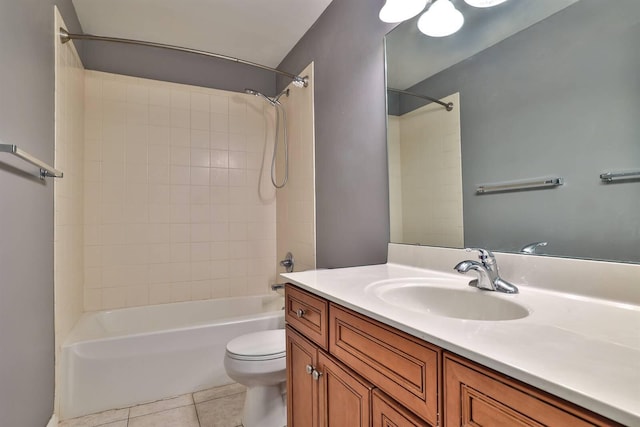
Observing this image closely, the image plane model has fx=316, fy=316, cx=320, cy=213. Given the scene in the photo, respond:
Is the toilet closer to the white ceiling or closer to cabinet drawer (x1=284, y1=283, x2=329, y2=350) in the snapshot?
cabinet drawer (x1=284, y1=283, x2=329, y2=350)

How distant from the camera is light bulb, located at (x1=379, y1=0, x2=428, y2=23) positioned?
135 cm

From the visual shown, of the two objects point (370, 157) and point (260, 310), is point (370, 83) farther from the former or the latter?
point (260, 310)

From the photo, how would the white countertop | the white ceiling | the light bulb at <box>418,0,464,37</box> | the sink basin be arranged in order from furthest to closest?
the white ceiling → the light bulb at <box>418,0,464,37</box> → the sink basin → the white countertop

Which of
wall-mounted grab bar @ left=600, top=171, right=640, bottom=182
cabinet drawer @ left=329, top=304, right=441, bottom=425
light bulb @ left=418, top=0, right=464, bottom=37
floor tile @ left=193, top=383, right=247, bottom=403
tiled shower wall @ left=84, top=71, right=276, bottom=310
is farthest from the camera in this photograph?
tiled shower wall @ left=84, top=71, right=276, bottom=310

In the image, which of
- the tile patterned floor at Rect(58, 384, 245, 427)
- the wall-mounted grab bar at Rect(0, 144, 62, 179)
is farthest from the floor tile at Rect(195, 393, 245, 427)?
the wall-mounted grab bar at Rect(0, 144, 62, 179)

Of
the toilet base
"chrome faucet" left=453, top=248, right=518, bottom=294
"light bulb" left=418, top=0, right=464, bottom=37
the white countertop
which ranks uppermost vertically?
"light bulb" left=418, top=0, right=464, bottom=37

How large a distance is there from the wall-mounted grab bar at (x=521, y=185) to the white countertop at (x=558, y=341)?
320 mm

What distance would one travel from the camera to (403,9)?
1.36 meters

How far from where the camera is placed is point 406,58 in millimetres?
1491

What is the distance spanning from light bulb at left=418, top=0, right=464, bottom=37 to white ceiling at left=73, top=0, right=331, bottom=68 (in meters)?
0.88

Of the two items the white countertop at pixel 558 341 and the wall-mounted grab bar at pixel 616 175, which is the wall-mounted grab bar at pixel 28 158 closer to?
the white countertop at pixel 558 341

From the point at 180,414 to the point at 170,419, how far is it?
2.2 inches

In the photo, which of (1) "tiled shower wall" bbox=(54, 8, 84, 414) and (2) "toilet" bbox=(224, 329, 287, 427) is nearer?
(2) "toilet" bbox=(224, 329, 287, 427)

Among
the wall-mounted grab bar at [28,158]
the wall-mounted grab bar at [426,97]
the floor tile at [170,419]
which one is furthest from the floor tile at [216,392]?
the wall-mounted grab bar at [426,97]
